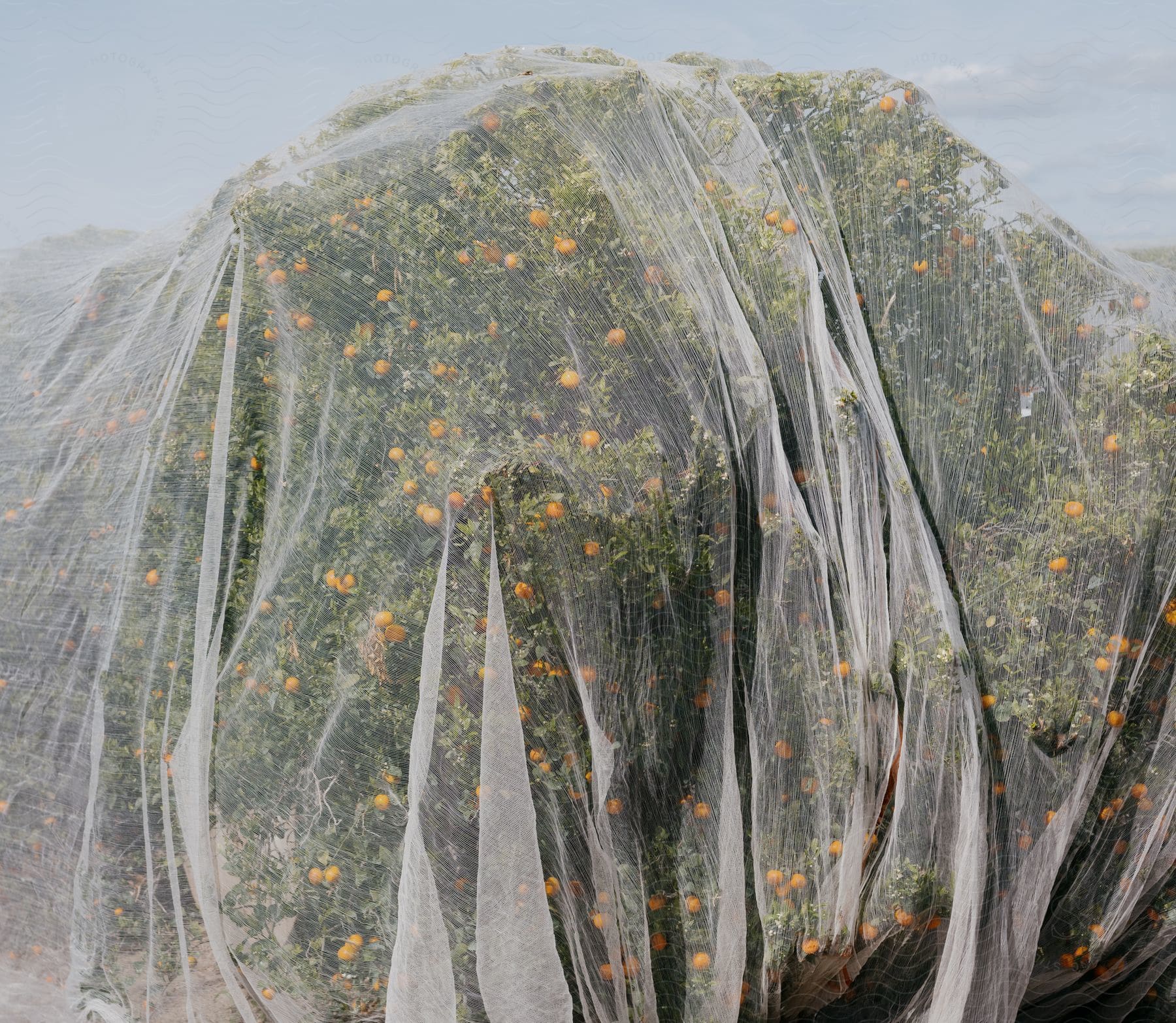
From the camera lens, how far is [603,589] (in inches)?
94.0

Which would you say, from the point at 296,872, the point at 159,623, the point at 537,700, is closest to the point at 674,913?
the point at 537,700

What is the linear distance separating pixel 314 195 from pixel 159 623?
3.62ft

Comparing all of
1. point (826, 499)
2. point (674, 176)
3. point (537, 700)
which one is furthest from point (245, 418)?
point (826, 499)

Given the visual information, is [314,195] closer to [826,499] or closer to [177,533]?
[177,533]

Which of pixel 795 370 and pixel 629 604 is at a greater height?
pixel 795 370

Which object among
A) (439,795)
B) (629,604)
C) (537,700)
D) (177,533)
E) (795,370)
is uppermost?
(795,370)

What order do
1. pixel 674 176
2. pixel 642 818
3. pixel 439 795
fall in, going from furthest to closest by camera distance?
pixel 674 176 < pixel 642 818 < pixel 439 795

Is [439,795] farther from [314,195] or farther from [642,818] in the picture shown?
[314,195]

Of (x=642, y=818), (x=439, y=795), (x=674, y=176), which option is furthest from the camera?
(x=674, y=176)

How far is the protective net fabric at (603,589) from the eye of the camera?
7.76 feet

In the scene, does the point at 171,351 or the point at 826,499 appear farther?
the point at 171,351

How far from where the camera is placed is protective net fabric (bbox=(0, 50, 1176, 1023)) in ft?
7.76

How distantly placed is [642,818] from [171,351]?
5.45ft

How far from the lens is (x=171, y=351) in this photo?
9.00 ft
